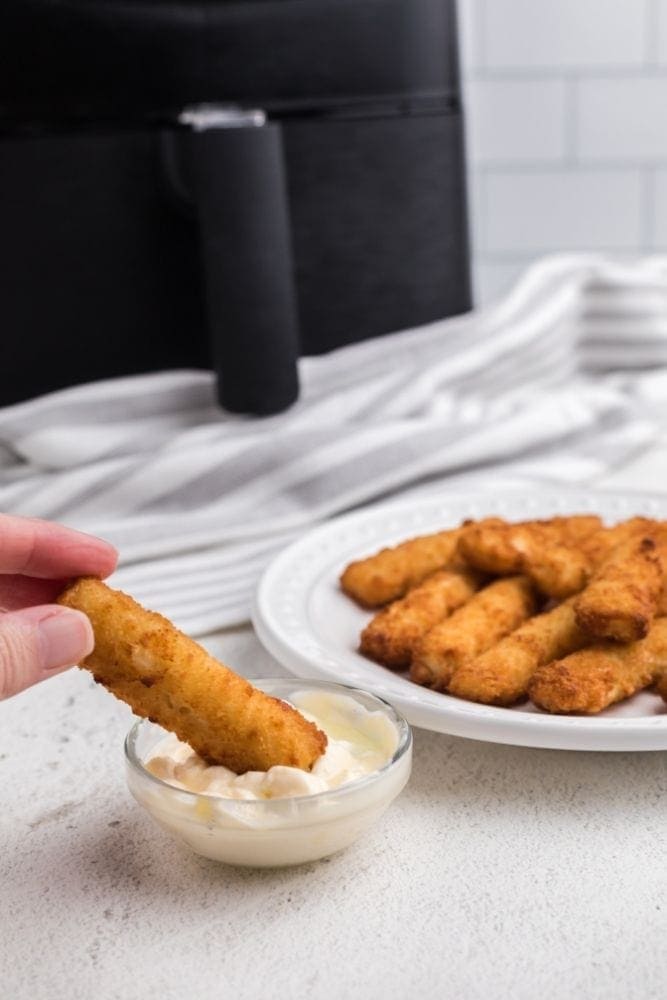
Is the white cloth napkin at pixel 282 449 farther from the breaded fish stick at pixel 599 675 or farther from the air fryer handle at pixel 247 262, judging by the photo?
the breaded fish stick at pixel 599 675

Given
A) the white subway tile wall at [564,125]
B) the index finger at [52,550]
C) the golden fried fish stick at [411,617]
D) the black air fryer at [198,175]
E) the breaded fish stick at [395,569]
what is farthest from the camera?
the white subway tile wall at [564,125]

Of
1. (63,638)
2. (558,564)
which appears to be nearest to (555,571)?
(558,564)

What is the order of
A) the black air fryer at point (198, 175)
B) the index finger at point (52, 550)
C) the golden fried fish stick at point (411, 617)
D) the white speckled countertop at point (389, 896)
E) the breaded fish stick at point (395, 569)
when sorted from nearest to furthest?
1. the white speckled countertop at point (389, 896)
2. the index finger at point (52, 550)
3. the golden fried fish stick at point (411, 617)
4. the breaded fish stick at point (395, 569)
5. the black air fryer at point (198, 175)

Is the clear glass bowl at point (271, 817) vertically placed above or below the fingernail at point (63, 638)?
below

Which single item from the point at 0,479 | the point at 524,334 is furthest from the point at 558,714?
the point at 524,334

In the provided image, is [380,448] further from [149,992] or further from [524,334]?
[149,992]

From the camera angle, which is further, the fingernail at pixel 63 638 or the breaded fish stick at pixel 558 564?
the breaded fish stick at pixel 558 564

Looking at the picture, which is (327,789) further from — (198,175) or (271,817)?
(198,175)

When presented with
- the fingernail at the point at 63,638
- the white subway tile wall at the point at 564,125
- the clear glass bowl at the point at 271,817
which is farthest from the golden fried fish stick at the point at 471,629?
the white subway tile wall at the point at 564,125
